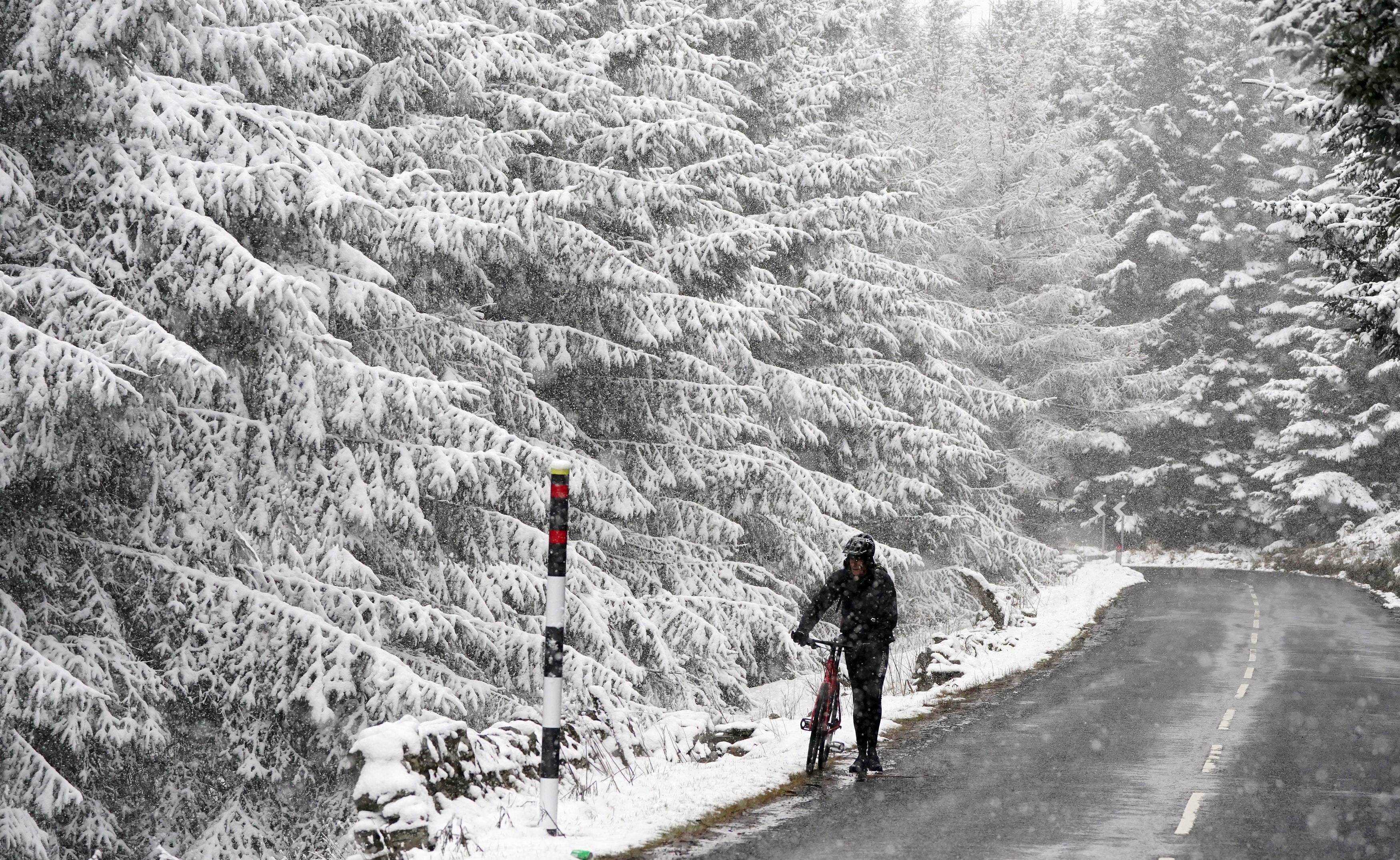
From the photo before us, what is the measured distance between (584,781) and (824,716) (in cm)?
194

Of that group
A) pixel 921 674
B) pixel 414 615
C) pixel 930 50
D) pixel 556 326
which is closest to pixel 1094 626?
pixel 921 674

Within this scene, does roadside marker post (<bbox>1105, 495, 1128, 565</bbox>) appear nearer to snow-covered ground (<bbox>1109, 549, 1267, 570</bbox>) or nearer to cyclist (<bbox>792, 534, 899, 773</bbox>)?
snow-covered ground (<bbox>1109, 549, 1267, 570</bbox>)

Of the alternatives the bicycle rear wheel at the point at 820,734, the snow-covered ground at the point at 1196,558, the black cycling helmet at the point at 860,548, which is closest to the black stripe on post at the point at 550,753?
the bicycle rear wheel at the point at 820,734

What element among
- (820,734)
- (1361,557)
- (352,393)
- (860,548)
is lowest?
(820,734)

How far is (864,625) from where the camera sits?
33.0 ft

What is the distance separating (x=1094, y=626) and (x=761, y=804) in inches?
665

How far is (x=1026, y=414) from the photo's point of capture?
33.8 metres

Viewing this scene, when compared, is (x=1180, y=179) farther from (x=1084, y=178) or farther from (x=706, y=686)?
(x=706, y=686)

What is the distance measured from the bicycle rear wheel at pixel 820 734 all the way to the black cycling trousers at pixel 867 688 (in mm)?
229

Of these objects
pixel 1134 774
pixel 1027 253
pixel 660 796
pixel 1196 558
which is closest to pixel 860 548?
pixel 660 796

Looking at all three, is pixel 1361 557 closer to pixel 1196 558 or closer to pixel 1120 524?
pixel 1120 524

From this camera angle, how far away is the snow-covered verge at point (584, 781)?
755 centimetres

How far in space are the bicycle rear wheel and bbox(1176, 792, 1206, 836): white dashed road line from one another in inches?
105

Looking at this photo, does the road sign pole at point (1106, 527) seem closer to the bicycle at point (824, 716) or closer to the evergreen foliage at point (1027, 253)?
the evergreen foliage at point (1027, 253)
